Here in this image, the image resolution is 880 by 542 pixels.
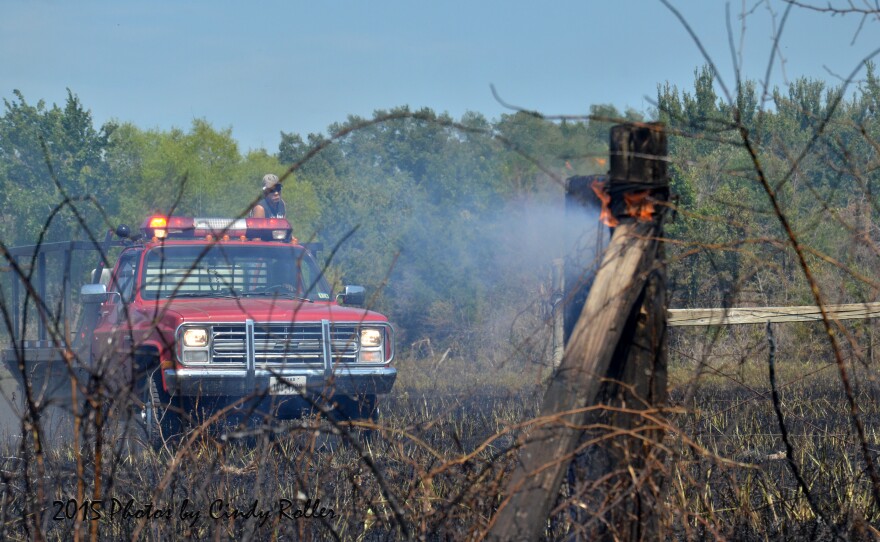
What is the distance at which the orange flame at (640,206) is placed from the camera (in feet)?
8.89

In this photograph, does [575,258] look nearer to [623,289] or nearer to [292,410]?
[623,289]

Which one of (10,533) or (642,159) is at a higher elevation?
(642,159)

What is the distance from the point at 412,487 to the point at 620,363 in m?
0.73

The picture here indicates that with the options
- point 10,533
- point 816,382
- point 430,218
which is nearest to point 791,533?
point 10,533

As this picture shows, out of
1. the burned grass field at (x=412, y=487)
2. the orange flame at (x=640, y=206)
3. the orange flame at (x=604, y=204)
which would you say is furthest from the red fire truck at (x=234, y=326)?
the orange flame at (x=640, y=206)

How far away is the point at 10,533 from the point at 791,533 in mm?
3647

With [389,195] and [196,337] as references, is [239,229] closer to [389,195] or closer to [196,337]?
[196,337]

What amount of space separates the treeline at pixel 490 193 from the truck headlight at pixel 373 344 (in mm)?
983

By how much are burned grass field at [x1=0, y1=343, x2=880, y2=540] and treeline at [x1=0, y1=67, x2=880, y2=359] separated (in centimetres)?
51

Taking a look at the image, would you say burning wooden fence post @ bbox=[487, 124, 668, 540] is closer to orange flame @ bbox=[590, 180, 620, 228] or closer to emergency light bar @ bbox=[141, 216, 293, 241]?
orange flame @ bbox=[590, 180, 620, 228]

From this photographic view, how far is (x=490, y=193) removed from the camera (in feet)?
80.0

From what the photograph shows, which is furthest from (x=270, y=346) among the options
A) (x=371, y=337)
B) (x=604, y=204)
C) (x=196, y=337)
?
(x=604, y=204)

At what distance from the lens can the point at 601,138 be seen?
324 centimetres

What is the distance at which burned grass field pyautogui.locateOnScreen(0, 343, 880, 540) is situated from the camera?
2861 millimetres
